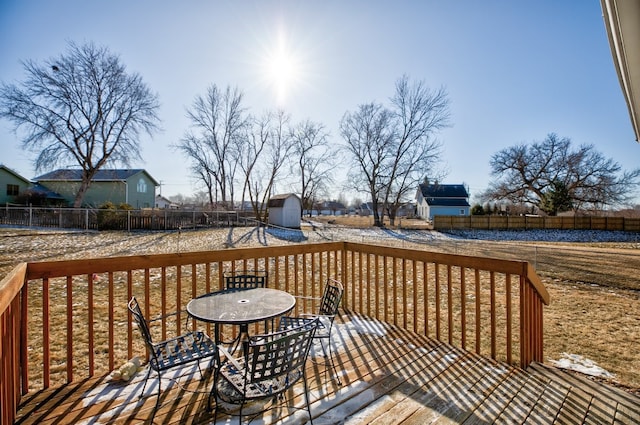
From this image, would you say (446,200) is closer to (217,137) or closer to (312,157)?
(312,157)

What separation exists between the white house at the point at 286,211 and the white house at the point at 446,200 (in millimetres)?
20064

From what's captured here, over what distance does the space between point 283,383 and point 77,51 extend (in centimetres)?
2356

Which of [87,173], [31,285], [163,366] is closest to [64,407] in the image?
[163,366]

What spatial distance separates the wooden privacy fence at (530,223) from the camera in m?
21.1

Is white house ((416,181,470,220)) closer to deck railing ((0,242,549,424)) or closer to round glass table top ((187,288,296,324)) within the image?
deck railing ((0,242,549,424))

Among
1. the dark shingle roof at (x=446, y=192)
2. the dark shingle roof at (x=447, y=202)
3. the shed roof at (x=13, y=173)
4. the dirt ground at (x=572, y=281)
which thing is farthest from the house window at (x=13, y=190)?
the dark shingle roof at (x=447, y=202)

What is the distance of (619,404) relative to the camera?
2160 mm

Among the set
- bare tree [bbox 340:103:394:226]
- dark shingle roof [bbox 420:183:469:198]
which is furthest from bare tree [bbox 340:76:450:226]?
dark shingle roof [bbox 420:183:469:198]

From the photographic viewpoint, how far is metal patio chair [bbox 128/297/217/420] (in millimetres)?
1946

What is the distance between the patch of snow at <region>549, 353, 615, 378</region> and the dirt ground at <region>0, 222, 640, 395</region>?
62mm

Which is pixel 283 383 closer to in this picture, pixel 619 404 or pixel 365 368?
pixel 365 368

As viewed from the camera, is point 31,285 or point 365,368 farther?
point 31,285

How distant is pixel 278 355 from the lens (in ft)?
5.57

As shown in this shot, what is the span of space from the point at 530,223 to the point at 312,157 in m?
18.0
